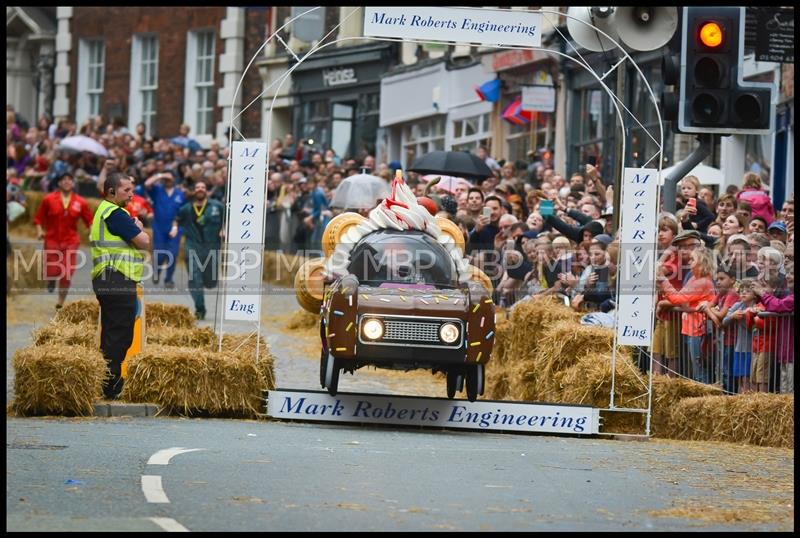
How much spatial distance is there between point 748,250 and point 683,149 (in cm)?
1287

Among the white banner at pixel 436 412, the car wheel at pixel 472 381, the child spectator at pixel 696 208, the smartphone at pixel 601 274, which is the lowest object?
the white banner at pixel 436 412

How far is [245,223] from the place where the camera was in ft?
55.2

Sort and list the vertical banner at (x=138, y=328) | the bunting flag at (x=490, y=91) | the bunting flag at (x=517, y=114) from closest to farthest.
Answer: the vertical banner at (x=138, y=328) < the bunting flag at (x=517, y=114) < the bunting flag at (x=490, y=91)

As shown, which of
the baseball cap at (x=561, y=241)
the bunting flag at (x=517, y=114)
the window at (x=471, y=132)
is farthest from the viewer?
the window at (x=471, y=132)

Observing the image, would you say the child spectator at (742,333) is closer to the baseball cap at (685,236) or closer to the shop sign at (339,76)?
the baseball cap at (685,236)

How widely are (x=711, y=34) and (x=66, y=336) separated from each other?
683cm

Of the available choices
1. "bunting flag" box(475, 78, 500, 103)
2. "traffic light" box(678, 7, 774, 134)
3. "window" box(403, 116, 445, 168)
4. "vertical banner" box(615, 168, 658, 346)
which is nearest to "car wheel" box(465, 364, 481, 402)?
"vertical banner" box(615, 168, 658, 346)

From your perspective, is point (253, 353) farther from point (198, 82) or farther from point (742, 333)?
point (198, 82)

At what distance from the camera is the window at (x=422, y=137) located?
4266 cm

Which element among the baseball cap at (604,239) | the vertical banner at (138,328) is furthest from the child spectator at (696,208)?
the vertical banner at (138,328)

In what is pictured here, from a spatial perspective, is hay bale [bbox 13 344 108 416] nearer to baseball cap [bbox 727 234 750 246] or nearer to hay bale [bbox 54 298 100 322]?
hay bale [bbox 54 298 100 322]

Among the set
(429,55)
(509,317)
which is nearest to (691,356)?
(509,317)

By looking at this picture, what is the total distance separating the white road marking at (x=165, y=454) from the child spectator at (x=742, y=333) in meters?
5.85

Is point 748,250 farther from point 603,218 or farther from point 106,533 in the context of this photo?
point 106,533
